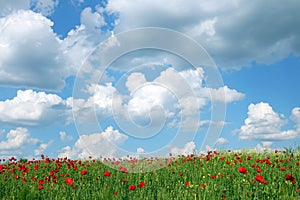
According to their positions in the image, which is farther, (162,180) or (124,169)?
(124,169)

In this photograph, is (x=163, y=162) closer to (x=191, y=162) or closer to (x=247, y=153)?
(x=191, y=162)

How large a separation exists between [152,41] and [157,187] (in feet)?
12.0

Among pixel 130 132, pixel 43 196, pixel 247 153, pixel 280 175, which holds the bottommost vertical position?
pixel 43 196

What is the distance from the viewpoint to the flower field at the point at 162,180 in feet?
21.5

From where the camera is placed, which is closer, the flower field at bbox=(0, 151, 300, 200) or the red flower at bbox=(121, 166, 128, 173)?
the flower field at bbox=(0, 151, 300, 200)

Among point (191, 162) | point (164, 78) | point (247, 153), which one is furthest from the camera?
point (247, 153)

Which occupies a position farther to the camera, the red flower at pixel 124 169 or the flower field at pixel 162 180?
the red flower at pixel 124 169

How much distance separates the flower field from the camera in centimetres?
655

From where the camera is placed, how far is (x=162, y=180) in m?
8.88

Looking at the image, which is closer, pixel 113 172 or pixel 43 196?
pixel 43 196

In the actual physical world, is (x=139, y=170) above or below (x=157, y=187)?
above

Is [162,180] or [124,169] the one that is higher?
[124,169]

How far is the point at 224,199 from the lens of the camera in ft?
21.0

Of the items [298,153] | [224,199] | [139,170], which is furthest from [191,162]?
[224,199]
